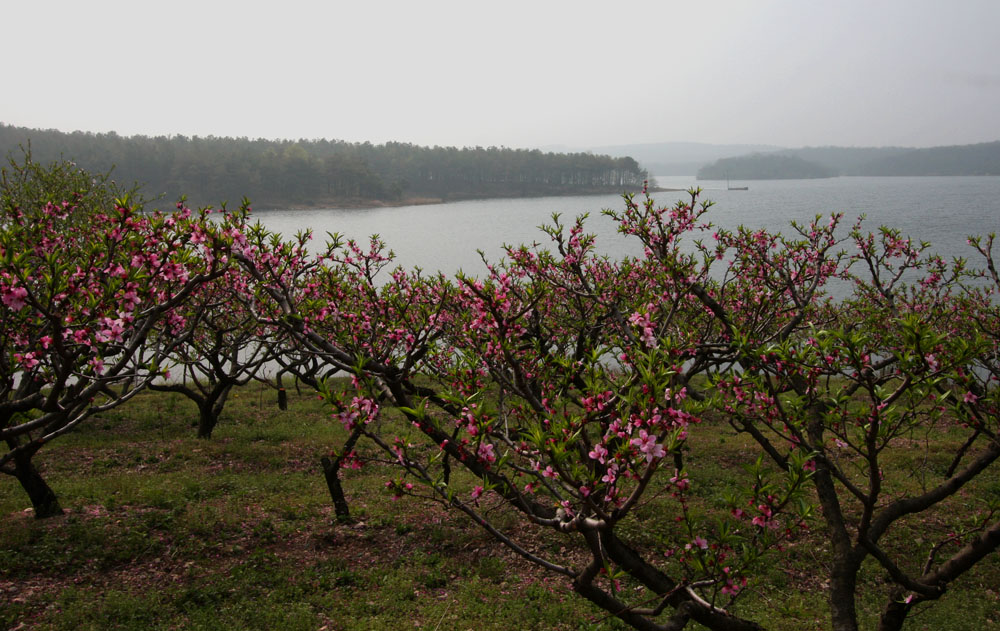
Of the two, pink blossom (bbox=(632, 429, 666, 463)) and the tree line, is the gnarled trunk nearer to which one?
the tree line

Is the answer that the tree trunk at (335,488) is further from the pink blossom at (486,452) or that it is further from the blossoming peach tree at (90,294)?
the pink blossom at (486,452)

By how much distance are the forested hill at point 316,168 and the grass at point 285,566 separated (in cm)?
4840

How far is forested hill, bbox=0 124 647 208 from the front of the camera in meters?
91.2

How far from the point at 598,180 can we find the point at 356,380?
510 ft

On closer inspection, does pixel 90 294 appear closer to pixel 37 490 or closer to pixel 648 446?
pixel 37 490

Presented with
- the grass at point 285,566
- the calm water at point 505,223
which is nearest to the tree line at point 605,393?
the grass at point 285,566

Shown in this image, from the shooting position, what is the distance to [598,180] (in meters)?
153

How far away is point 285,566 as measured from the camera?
380 inches

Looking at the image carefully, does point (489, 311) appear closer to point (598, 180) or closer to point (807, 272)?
point (807, 272)

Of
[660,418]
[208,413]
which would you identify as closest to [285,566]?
[660,418]

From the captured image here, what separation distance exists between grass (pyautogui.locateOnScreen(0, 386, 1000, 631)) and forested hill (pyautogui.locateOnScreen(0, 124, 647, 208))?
1905 inches

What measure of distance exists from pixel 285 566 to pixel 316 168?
110296mm

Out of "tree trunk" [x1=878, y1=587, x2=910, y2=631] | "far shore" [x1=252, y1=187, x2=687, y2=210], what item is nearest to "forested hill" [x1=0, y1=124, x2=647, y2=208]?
"far shore" [x1=252, y1=187, x2=687, y2=210]

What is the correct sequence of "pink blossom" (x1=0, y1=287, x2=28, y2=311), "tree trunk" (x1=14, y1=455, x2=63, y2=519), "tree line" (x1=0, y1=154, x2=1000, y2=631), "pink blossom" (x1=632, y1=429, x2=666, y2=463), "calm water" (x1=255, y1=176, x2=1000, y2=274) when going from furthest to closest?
"calm water" (x1=255, y1=176, x2=1000, y2=274), "tree trunk" (x1=14, y1=455, x2=63, y2=519), "pink blossom" (x1=0, y1=287, x2=28, y2=311), "tree line" (x1=0, y1=154, x2=1000, y2=631), "pink blossom" (x1=632, y1=429, x2=666, y2=463)
